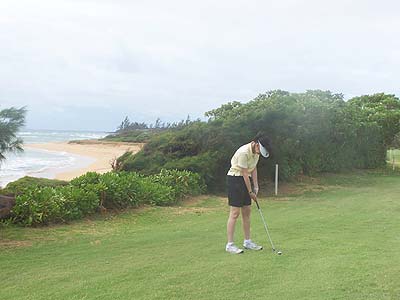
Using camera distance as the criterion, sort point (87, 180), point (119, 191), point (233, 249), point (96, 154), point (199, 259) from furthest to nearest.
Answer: point (96, 154) → point (87, 180) → point (119, 191) → point (233, 249) → point (199, 259)

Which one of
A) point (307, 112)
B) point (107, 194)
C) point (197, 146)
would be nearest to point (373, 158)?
point (307, 112)

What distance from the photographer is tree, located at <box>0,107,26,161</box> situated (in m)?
6.79

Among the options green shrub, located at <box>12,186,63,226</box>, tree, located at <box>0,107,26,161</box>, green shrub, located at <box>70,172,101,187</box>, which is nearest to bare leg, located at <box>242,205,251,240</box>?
tree, located at <box>0,107,26,161</box>

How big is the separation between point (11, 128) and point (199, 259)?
3179 millimetres

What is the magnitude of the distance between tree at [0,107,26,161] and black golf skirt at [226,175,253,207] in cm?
309

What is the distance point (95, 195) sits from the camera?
10484 millimetres

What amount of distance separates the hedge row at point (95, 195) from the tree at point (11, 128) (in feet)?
8.15

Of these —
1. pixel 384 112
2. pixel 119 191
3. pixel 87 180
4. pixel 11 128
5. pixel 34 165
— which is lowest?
pixel 34 165

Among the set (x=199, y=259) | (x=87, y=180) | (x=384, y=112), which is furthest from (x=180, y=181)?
(x=384, y=112)

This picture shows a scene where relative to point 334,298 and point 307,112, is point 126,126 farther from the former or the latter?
point 334,298

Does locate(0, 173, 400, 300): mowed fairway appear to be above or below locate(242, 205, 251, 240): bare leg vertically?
below

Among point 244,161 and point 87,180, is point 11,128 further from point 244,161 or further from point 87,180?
point 87,180

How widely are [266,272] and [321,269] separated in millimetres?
636

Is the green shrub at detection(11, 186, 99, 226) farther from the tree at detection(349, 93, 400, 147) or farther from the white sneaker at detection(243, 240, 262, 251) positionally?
the tree at detection(349, 93, 400, 147)
